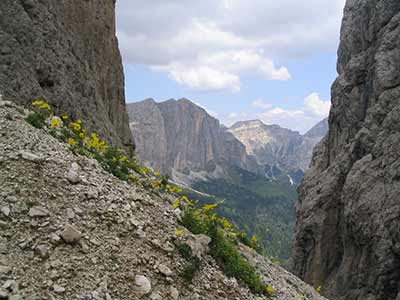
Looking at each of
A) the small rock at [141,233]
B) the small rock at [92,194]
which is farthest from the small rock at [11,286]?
the small rock at [141,233]

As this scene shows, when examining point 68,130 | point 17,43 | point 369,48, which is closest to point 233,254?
point 68,130

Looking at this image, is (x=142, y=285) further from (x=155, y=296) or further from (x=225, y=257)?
(x=225, y=257)

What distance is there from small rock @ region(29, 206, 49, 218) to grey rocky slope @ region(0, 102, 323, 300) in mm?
21

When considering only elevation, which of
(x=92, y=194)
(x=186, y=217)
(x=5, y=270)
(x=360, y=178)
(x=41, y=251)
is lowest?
(x=5, y=270)

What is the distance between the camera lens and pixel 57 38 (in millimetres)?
25000

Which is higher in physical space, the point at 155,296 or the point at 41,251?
the point at 41,251

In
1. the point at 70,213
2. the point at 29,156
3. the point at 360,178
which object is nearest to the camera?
the point at 70,213

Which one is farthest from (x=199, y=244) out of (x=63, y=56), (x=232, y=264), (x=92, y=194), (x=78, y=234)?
(x=63, y=56)

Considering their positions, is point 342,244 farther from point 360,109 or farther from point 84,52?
point 84,52

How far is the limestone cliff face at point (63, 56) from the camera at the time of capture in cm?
1880

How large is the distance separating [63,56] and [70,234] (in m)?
20.0

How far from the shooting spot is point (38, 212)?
27.5ft

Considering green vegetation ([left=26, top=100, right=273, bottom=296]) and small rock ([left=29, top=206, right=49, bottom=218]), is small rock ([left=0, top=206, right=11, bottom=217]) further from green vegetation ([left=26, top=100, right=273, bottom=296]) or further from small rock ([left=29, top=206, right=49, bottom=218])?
green vegetation ([left=26, top=100, right=273, bottom=296])

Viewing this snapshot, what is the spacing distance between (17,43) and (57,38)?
229 inches
